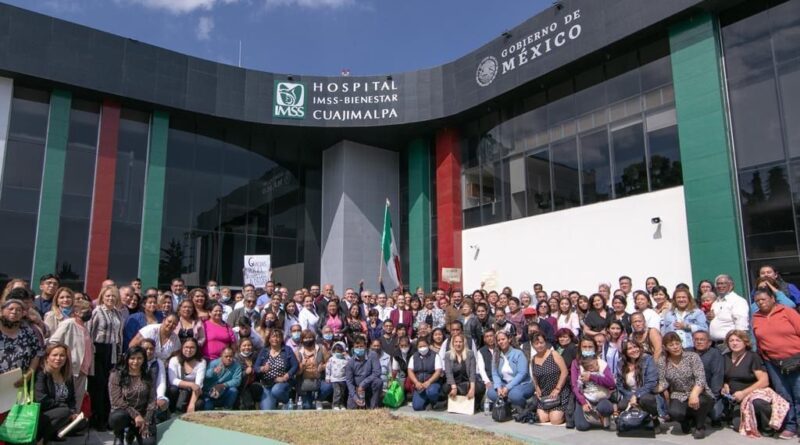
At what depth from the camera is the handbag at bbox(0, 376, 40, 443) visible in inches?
221

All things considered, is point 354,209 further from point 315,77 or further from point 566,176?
point 566,176

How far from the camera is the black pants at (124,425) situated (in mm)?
6395

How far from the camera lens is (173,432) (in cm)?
704

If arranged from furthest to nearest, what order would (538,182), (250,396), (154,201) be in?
(154,201) < (538,182) < (250,396)

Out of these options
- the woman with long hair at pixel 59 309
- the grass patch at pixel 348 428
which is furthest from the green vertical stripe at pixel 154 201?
the grass patch at pixel 348 428

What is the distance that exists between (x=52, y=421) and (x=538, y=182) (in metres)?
14.7

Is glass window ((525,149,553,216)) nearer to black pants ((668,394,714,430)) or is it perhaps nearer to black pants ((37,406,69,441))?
black pants ((668,394,714,430))

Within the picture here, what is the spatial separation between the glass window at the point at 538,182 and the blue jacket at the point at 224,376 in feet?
38.1

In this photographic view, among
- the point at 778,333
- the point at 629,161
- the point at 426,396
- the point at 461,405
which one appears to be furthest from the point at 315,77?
Answer: the point at 778,333

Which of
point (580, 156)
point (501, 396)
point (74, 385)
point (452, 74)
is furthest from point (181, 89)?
point (501, 396)

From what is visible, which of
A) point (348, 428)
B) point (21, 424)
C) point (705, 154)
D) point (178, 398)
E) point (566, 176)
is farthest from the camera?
point (566, 176)

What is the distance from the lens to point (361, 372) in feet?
30.3

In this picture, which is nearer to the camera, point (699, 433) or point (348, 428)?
point (699, 433)

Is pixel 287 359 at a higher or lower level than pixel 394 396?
higher
